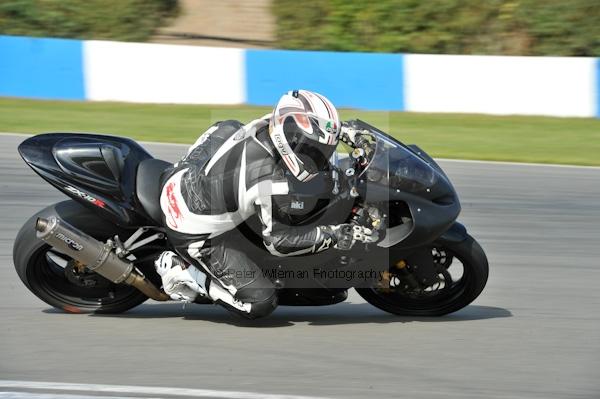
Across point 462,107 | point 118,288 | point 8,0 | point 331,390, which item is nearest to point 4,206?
point 118,288

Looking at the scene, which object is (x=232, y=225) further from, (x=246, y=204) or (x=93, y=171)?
(x=93, y=171)

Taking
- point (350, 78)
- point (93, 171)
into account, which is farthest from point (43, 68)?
point (93, 171)

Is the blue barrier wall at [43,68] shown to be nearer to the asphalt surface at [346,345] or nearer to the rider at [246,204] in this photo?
the asphalt surface at [346,345]

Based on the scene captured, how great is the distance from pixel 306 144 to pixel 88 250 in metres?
1.38

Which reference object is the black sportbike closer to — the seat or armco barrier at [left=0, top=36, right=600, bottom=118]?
the seat

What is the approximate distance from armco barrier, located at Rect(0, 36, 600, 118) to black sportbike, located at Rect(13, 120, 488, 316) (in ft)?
23.9

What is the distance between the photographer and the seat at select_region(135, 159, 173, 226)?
5408 millimetres

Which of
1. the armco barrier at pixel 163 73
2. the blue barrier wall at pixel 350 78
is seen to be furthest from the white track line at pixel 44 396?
the armco barrier at pixel 163 73

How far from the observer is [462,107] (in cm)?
1280

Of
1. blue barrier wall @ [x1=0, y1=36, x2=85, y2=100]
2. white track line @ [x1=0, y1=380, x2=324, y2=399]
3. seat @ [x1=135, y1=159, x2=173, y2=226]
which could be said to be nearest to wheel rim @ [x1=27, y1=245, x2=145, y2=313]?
seat @ [x1=135, y1=159, x2=173, y2=226]

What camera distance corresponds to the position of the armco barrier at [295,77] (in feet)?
41.0

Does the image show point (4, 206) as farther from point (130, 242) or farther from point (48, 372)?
point (48, 372)

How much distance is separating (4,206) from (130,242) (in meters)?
3.20

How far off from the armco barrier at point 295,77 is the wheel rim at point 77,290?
7.34 m
